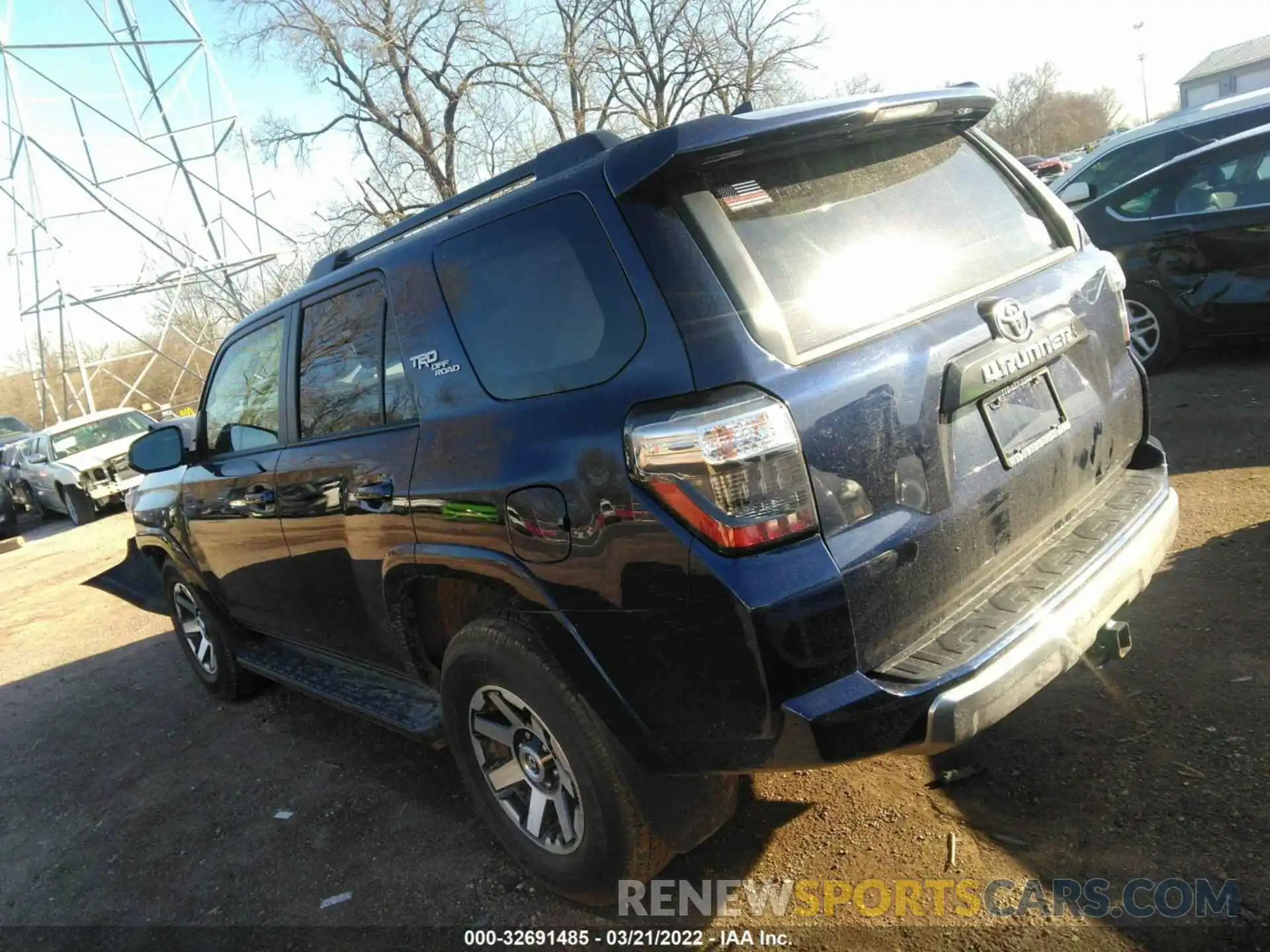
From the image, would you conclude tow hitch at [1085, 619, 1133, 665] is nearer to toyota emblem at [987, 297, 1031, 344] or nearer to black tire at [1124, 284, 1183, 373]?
toyota emblem at [987, 297, 1031, 344]

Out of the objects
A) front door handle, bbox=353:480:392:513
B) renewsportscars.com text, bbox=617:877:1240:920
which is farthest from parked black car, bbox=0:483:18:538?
renewsportscars.com text, bbox=617:877:1240:920

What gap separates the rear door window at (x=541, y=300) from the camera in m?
2.18

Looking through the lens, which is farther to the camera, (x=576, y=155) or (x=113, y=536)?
(x=113, y=536)

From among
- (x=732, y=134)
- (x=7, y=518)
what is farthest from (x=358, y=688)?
(x=7, y=518)

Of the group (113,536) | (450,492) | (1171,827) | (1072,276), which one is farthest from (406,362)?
(113,536)

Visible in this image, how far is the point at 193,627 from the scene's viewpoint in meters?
5.07

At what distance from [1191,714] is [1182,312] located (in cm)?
468

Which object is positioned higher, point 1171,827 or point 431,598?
point 431,598

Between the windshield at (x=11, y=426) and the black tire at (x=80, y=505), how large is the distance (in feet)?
47.2

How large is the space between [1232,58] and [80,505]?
244 ft

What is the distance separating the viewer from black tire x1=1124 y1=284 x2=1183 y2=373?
657 centimetres

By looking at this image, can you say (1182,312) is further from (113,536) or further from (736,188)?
(113,536)

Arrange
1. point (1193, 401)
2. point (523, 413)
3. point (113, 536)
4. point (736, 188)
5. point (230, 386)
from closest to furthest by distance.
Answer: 1. point (736, 188)
2. point (523, 413)
3. point (230, 386)
4. point (1193, 401)
5. point (113, 536)

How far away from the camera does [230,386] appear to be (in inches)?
167
